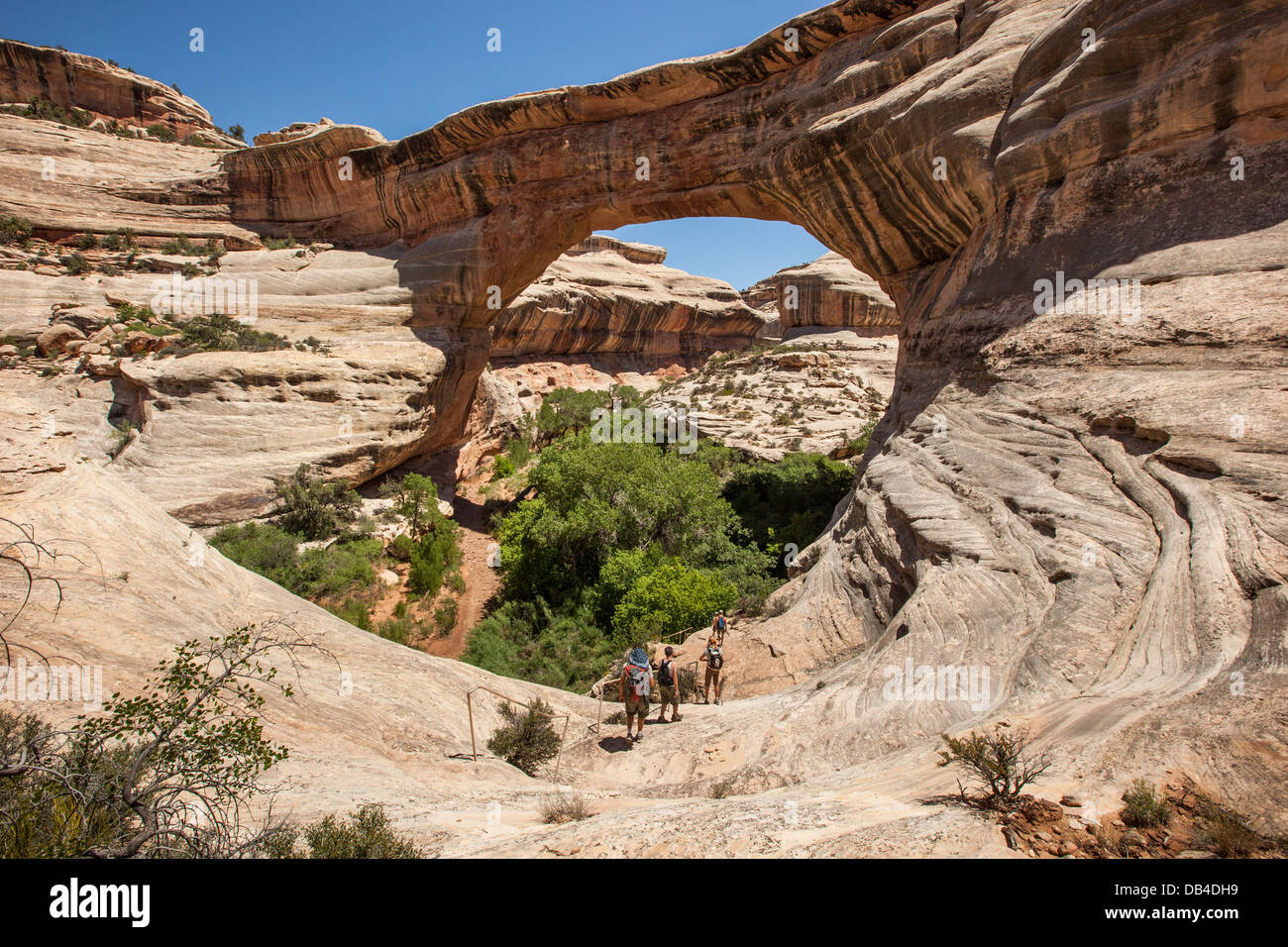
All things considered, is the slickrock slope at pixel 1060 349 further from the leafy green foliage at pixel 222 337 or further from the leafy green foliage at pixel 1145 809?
the leafy green foliage at pixel 222 337

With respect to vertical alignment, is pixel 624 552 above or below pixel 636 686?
above

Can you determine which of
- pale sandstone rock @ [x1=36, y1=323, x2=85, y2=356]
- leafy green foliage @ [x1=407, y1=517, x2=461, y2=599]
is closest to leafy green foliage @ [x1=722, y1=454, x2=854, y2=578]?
leafy green foliage @ [x1=407, y1=517, x2=461, y2=599]

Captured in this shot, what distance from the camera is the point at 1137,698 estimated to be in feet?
15.4

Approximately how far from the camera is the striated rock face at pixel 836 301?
3609cm

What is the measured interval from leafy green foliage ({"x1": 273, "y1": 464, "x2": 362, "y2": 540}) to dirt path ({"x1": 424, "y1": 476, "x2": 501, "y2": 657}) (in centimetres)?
394

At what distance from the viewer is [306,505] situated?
16156 mm

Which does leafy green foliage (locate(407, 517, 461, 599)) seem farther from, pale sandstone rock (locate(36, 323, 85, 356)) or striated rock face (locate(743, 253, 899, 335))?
striated rock face (locate(743, 253, 899, 335))

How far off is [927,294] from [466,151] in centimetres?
1480

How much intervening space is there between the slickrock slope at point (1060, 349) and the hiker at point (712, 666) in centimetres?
152

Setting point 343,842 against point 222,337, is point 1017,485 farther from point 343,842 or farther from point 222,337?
point 222,337

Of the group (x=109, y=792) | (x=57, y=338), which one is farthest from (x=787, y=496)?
(x=57, y=338)

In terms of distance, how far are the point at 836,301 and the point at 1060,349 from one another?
1142 inches


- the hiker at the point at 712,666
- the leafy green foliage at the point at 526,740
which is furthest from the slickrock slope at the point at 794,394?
the leafy green foliage at the point at 526,740

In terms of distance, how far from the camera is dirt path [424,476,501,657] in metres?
15.5
